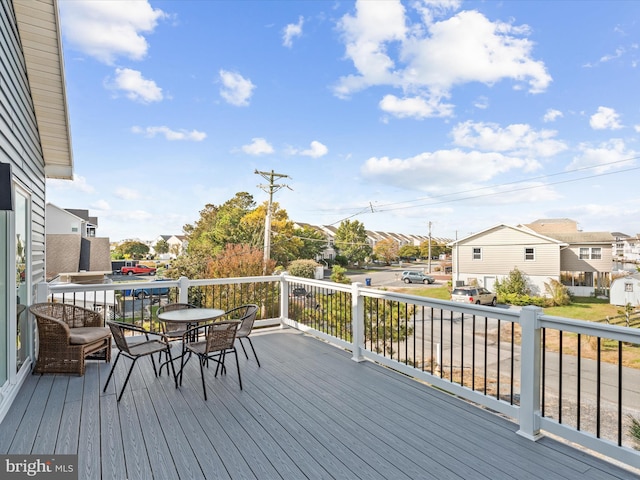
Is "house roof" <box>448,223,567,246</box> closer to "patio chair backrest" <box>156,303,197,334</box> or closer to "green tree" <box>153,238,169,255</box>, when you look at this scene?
"patio chair backrest" <box>156,303,197,334</box>

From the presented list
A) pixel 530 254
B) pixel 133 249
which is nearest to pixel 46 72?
pixel 530 254

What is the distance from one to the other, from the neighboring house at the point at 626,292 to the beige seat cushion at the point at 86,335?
22.9 m

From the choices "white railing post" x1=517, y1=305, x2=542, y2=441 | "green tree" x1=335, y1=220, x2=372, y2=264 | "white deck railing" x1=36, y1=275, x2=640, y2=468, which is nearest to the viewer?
"white deck railing" x1=36, y1=275, x2=640, y2=468

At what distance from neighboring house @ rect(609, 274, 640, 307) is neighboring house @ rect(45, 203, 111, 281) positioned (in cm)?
2785

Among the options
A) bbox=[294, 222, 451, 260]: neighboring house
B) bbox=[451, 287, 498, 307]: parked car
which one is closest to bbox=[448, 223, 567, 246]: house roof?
bbox=[451, 287, 498, 307]: parked car

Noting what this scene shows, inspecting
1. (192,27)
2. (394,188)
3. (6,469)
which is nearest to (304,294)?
(6,469)

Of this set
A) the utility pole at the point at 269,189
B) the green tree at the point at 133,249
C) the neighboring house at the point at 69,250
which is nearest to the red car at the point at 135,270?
the neighboring house at the point at 69,250

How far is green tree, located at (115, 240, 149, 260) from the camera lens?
2029 inches

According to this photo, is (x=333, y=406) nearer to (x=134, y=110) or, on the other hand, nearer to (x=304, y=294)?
(x=304, y=294)

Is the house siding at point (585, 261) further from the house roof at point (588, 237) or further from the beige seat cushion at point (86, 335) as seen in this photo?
the beige seat cushion at point (86, 335)

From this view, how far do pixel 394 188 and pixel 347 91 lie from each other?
22926 mm

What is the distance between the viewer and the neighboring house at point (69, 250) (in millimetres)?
17156

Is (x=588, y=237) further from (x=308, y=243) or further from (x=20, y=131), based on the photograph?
(x=20, y=131)

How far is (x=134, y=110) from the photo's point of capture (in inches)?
593
